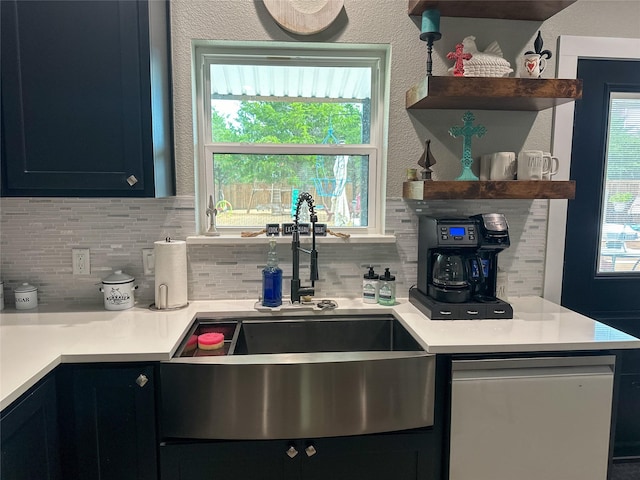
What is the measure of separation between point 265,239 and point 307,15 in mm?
1001

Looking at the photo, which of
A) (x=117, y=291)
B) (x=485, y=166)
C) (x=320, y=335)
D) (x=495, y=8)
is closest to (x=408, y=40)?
(x=495, y=8)

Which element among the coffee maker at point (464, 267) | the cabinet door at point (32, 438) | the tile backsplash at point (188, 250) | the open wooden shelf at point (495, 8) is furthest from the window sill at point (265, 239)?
the open wooden shelf at point (495, 8)

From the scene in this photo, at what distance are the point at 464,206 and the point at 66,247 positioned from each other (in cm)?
184

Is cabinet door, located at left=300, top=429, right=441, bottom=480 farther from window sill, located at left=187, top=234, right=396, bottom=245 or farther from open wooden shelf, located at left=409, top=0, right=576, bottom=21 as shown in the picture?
open wooden shelf, located at left=409, top=0, right=576, bottom=21

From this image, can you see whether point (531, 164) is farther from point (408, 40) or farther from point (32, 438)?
point (32, 438)

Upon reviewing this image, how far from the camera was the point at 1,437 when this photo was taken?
1058 mm

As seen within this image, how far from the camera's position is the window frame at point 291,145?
2.01 meters

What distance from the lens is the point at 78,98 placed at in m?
1.58

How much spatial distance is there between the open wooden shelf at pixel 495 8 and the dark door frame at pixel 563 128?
20 centimetres

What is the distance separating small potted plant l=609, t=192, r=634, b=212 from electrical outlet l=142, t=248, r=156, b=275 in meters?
2.22

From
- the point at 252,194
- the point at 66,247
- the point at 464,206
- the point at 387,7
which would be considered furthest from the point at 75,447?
the point at 387,7

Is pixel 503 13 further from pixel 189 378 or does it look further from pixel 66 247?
pixel 66 247

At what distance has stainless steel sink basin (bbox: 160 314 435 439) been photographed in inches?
55.3

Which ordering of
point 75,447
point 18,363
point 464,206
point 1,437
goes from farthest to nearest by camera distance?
point 464,206 → point 75,447 → point 18,363 → point 1,437
